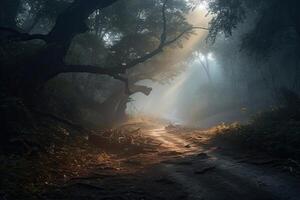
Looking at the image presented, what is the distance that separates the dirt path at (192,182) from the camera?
8406 mm

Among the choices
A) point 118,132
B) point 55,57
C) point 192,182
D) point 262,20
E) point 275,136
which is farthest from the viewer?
point 262,20

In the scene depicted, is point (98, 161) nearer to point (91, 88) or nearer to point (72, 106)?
point (72, 106)

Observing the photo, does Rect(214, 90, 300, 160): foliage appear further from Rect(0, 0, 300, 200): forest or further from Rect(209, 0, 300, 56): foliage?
Rect(209, 0, 300, 56): foliage

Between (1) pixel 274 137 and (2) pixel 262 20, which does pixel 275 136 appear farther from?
(2) pixel 262 20

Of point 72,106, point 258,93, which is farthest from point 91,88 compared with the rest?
point 258,93

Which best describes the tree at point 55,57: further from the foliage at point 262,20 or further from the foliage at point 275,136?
the foliage at point 262,20

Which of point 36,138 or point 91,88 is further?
point 91,88

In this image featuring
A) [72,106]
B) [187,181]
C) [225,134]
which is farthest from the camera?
[72,106]

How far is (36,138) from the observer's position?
12.8m

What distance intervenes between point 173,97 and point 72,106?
106 meters

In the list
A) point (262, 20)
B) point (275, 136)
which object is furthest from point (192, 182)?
point (262, 20)

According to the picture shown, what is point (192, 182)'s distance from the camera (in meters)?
9.68

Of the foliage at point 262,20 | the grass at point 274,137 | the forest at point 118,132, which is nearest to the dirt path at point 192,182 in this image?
the forest at point 118,132

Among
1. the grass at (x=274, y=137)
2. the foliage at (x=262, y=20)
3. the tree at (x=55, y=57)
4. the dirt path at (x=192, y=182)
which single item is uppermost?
the foliage at (x=262, y=20)
